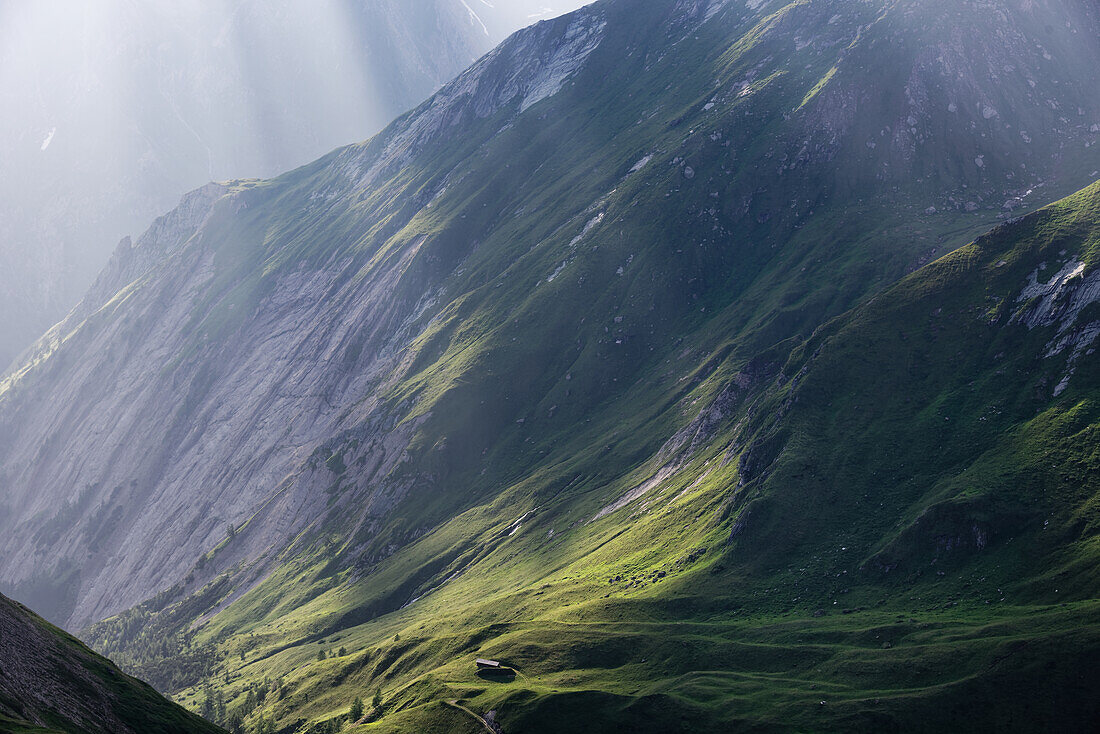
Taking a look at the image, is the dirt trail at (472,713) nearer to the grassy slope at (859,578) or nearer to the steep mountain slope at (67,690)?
the grassy slope at (859,578)

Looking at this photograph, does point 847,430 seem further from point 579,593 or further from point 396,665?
point 396,665

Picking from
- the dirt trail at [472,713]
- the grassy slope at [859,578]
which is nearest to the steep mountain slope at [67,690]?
the dirt trail at [472,713]

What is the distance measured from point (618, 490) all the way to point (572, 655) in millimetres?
70061

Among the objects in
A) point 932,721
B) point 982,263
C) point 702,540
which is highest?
point 982,263

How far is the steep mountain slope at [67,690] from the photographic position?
281 feet

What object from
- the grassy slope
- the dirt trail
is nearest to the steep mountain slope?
the dirt trail

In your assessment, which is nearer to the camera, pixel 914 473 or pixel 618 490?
pixel 914 473

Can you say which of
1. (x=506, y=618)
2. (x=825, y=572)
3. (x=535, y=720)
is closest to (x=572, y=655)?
(x=535, y=720)

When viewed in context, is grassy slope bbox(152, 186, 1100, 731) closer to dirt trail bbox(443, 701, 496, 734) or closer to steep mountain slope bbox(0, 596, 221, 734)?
dirt trail bbox(443, 701, 496, 734)

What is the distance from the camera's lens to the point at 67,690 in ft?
310

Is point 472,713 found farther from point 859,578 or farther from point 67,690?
point 859,578

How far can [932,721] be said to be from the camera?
90.6 metres

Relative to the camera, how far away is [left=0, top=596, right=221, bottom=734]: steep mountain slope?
8550 cm

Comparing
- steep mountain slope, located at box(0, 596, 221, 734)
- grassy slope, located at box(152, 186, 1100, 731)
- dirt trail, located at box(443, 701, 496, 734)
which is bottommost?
grassy slope, located at box(152, 186, 1100, 731)
